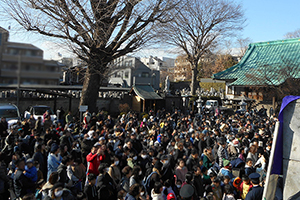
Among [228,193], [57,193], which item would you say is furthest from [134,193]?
[228,193]

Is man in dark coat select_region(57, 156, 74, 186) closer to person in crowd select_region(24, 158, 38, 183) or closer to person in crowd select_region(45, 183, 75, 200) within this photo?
person in crowd select_region(24, 158, 38, 183)

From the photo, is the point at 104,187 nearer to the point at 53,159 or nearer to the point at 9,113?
the point at 53,159

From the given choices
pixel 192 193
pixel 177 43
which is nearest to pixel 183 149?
pixel 192 193

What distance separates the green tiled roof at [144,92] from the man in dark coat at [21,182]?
17.5 meters

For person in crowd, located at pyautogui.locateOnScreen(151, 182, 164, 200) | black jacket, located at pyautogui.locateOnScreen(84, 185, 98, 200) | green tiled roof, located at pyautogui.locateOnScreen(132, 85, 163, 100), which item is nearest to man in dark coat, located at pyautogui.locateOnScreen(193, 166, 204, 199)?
person in crowd, located at pyautogui.locateOnScreen(151, 182, 164, 200)

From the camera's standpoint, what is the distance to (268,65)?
27469 millimetres

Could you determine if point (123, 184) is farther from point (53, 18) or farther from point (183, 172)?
point (53, 18)

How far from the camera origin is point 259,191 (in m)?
5.08

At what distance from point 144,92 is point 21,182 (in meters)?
18.6

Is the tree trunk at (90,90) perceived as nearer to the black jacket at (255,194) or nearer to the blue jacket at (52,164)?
the blue jacket at (52,164)

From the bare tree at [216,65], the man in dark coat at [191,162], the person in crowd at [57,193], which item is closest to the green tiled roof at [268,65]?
the bare tree at [216,65]

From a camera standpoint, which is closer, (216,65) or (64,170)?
(64,170)

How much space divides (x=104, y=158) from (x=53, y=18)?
33.6 ft

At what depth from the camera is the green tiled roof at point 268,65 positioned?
83.9 ft
